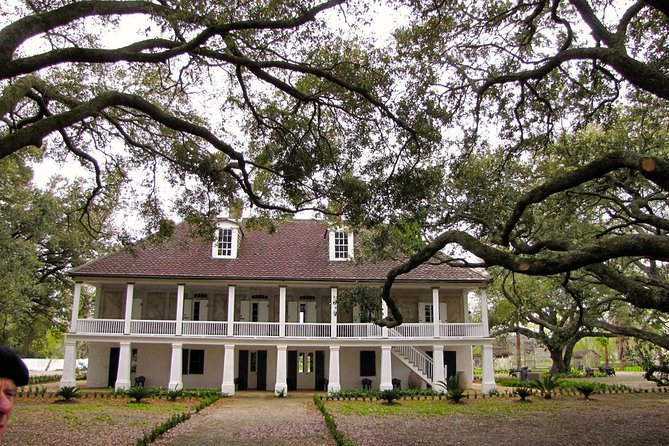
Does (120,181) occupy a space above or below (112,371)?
above

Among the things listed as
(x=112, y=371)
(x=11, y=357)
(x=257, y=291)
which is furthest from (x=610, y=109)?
(x=112, y=371)

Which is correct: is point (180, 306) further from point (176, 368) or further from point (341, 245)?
point (341, 245)

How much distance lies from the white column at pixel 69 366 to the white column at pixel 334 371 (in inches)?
439

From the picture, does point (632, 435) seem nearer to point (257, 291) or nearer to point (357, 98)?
point (357, 98)

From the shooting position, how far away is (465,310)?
27.4 meters

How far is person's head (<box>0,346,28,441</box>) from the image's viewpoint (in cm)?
165

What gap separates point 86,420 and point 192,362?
11.9 metres

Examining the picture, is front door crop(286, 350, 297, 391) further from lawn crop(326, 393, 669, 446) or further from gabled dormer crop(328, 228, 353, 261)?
lawn crop(326, 393, 669, 446)

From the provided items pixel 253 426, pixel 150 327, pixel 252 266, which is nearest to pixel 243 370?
pixel 150 327

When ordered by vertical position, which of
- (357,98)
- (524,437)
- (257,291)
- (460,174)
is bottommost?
A: (524,437)

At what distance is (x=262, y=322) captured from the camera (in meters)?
25.5

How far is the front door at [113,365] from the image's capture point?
2608cm

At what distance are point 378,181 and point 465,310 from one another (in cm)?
1748

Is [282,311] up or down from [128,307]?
down
